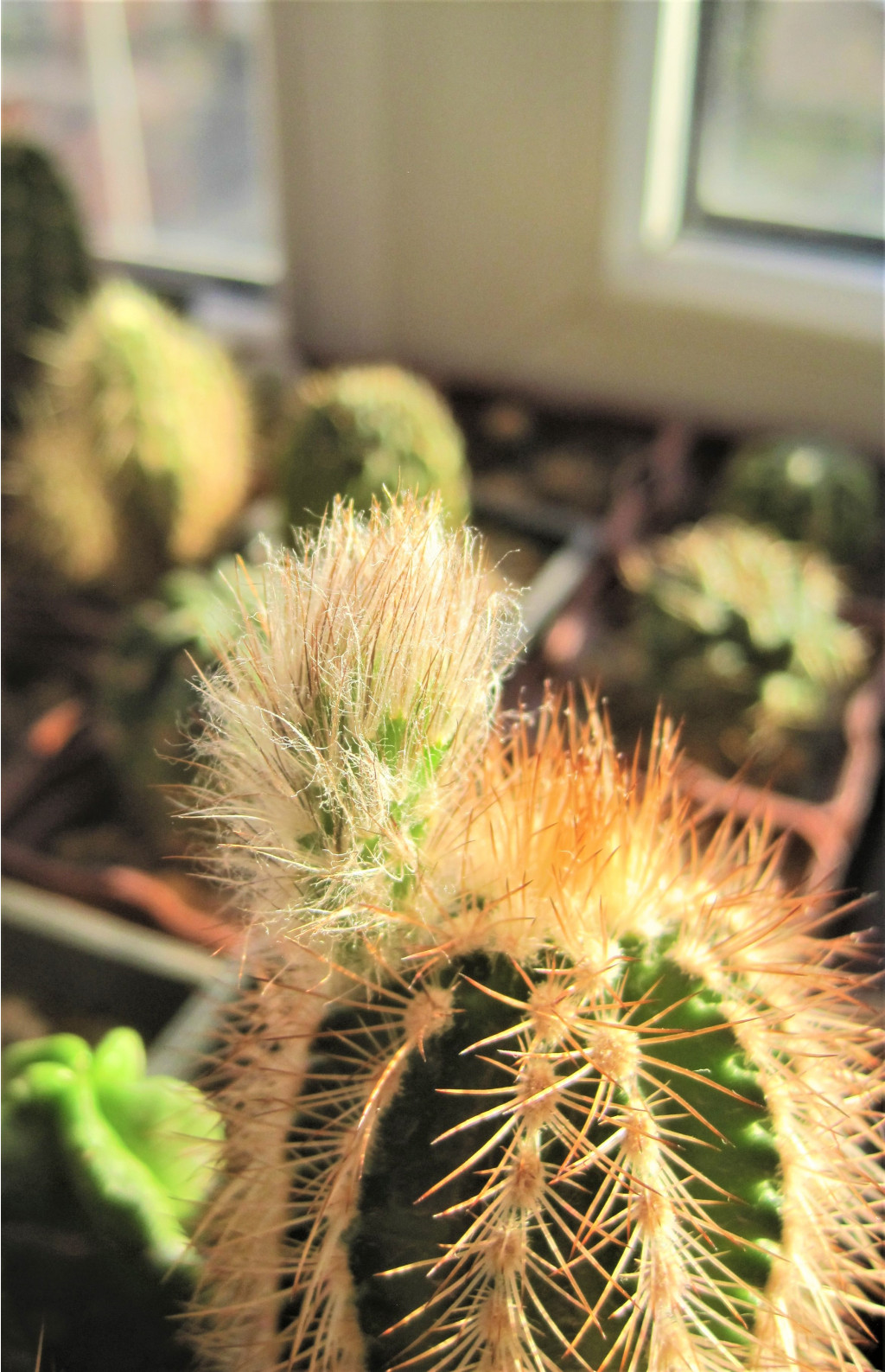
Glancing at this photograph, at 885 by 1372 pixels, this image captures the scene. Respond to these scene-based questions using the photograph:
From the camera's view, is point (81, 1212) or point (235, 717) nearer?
point (235, 717)

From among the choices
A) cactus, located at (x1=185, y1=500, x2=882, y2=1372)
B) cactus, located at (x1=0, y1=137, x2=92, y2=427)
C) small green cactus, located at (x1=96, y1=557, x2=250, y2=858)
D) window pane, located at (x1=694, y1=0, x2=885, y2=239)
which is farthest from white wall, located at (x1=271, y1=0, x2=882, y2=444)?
cactus, located at (x1=185, y1=500, x2=882, y2=1372)

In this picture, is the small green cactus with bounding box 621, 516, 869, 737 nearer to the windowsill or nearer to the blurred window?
the windowsill

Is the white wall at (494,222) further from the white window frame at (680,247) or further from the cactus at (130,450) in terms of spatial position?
the cactus at (130,450)

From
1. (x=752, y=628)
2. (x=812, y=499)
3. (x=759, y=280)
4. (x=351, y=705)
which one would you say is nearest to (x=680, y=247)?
(x=759, y=280)

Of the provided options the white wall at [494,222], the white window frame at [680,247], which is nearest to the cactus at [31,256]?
the white wall at [494,222]

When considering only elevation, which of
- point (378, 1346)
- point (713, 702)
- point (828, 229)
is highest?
point (828, 229)

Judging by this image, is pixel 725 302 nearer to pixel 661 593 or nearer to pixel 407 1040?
pixel 661 593

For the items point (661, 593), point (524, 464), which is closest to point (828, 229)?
point (524, 464)
